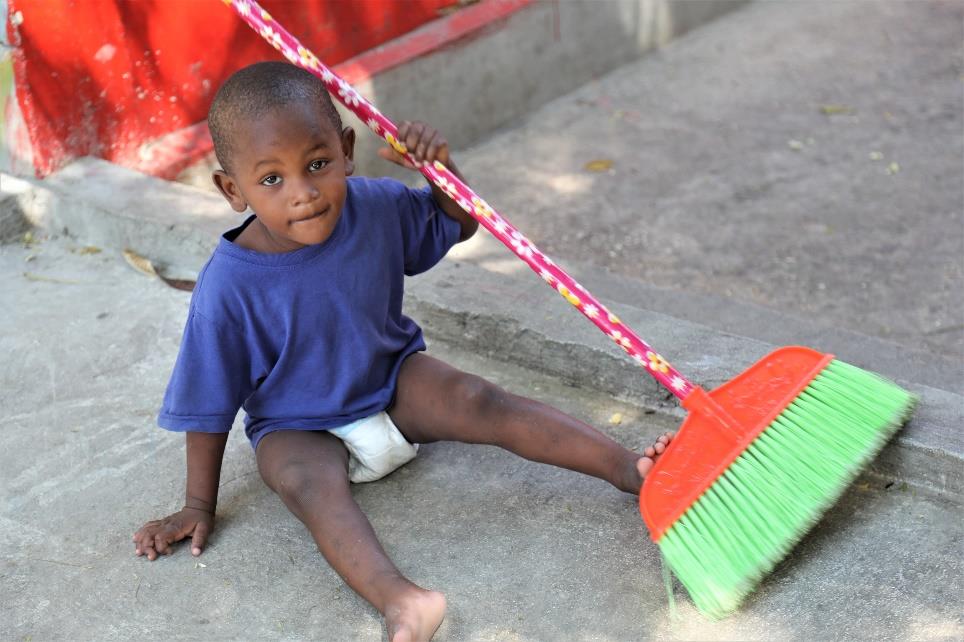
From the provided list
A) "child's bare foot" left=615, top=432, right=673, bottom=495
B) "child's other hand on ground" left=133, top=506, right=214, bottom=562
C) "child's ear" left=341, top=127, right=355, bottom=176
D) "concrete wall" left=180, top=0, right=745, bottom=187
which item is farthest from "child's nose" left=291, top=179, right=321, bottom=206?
"concrete wall" left=180, top=0, right=745, bottom=187

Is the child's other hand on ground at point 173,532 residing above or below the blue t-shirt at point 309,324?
below

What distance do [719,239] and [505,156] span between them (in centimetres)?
120

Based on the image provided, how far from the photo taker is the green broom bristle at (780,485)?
2.01m

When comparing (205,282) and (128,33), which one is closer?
(205,282)

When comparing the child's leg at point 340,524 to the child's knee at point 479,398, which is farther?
the child's knee at point 479,398

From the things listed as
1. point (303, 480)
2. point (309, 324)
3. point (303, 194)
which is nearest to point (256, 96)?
point (303, 194)

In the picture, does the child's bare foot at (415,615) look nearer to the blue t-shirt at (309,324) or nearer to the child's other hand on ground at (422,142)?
the blue t-shirt at (309,324)

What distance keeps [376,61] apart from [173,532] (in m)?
2.64

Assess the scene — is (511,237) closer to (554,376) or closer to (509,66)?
(554,376)

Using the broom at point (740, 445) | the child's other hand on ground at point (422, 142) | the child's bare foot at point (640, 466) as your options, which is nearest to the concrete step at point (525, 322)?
the broom at point (740, 445)

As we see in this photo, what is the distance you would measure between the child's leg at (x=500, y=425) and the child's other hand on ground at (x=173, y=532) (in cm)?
44

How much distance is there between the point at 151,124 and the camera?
3812 millimetres

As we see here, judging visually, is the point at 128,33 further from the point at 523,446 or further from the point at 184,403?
the point at 523,446

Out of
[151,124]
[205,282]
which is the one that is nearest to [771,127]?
[151,124]
